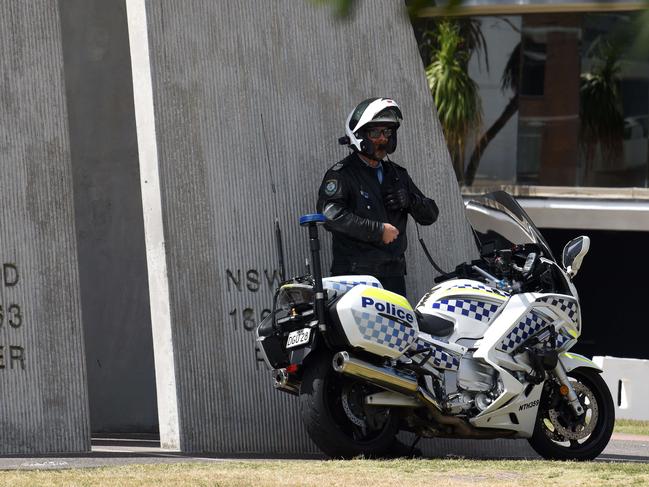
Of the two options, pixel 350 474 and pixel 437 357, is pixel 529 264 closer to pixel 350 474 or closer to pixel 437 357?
pixel 437 357

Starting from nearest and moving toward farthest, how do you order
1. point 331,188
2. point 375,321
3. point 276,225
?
point 375,321, point 331,188, point 276,225

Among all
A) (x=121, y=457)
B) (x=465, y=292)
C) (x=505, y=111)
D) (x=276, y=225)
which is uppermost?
(x=505, y=111)

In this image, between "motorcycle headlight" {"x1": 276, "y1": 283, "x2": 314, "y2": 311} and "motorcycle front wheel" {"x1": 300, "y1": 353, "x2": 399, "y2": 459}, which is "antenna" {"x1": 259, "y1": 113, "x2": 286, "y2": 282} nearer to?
"motorcycle headlight" {"x1": 276, "y1": 283, "x2": 314, "y2": 311}

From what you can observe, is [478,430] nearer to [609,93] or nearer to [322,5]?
[322,5]

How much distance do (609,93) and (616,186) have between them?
196cm

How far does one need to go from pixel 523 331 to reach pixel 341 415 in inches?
54.1

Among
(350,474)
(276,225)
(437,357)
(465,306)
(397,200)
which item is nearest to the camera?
(350,474)

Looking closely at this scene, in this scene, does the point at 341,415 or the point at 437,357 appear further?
the point at 437,357

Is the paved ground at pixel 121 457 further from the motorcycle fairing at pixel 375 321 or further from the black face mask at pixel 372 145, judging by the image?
the black face mask at pixel 372 145

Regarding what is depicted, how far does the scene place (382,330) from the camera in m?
7.52

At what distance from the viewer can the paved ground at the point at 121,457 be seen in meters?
7.32

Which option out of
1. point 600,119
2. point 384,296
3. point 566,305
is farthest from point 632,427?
point 600,119

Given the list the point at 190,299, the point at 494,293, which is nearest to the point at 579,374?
the point at 494,293

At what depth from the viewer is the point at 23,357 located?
7949 mm
